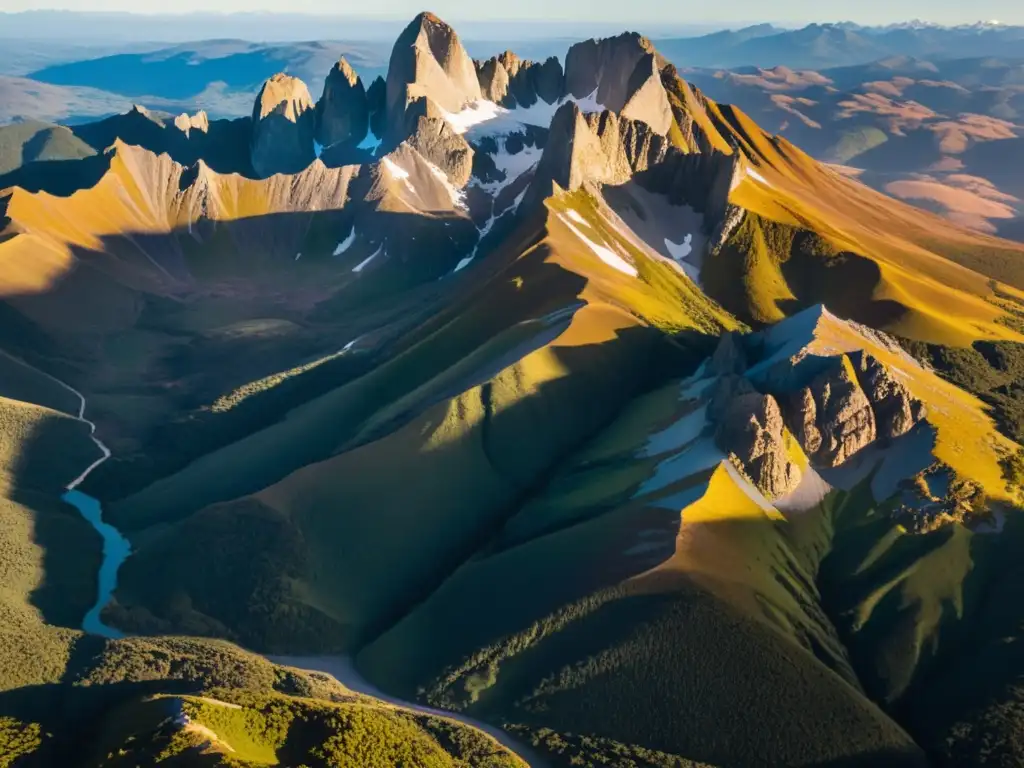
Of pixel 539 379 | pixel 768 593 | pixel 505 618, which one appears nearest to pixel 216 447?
pixel 539 379

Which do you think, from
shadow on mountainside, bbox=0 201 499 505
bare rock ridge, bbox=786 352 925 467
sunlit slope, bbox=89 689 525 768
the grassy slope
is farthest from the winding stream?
the grassy slope

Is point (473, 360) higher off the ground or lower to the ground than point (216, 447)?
higher

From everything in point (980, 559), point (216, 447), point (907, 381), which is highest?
point (907, 381)

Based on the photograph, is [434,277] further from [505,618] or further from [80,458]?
[505,618]

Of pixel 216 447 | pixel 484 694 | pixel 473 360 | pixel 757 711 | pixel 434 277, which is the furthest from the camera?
pixel 434 277

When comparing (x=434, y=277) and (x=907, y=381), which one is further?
(x=434, y=277)

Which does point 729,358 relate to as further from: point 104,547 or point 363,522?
point 104,547
